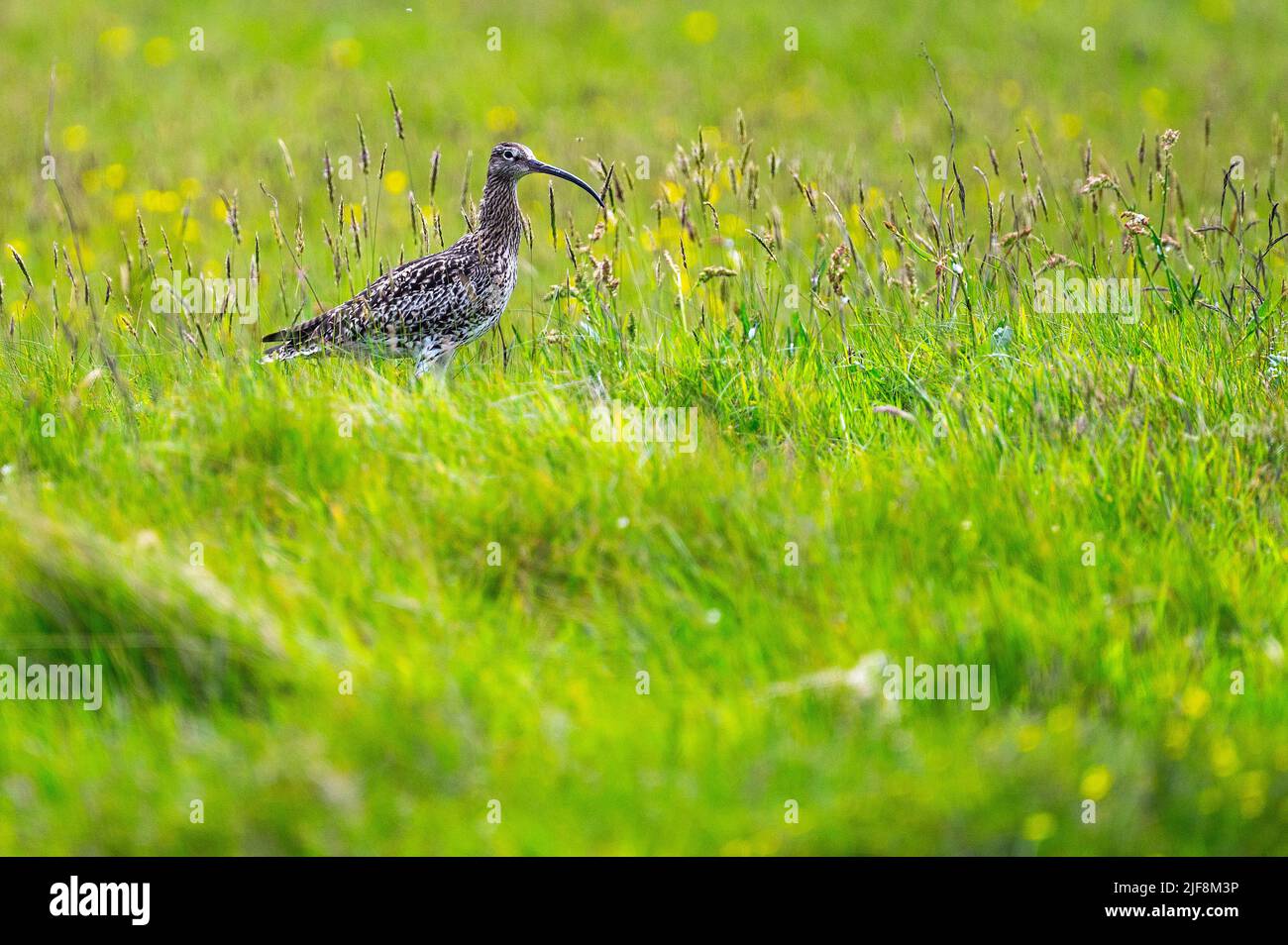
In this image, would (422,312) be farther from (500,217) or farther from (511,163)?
(511,163)

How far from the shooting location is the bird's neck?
7.14 m

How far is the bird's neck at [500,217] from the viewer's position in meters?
7.14

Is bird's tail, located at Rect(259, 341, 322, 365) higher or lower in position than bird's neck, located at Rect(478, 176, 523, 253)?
lower

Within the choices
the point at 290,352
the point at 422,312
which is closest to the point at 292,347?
the point at 290,352

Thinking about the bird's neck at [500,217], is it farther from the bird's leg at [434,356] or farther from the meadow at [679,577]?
the bird's leg at [434,356]

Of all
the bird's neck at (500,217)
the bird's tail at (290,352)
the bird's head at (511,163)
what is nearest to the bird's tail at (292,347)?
the bird's tail at (290,352)

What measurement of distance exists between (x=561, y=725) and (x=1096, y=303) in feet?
11.3

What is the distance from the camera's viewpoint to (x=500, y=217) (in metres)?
7.24

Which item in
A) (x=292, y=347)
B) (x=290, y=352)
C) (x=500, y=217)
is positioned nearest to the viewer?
(x=290, y=352)

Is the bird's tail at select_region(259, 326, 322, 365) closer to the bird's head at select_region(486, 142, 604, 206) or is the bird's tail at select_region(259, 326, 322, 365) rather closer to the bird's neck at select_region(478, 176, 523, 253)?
the bird's neck at select_region(478, 176, 523, 253)

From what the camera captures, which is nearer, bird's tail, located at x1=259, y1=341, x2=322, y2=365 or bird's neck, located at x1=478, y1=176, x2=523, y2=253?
bird's tail, located at x1=259, y1=341, x2=322, y2=365

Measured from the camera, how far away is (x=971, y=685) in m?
3.73

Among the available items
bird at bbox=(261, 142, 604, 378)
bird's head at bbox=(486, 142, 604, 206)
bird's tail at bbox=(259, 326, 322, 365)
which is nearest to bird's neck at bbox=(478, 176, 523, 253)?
bird's head at bbox=(486, 142, 604, 206)
